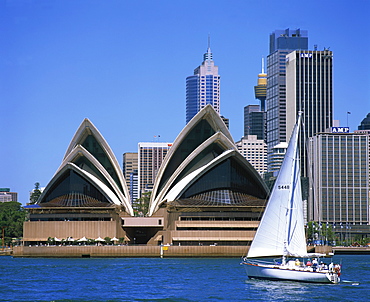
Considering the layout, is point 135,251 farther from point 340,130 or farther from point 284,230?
point 340,130

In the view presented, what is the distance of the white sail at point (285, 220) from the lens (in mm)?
51562

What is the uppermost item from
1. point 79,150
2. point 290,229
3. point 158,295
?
point 79,150

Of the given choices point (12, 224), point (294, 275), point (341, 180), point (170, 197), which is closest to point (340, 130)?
point (341, 180)

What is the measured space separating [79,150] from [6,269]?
34356 mm

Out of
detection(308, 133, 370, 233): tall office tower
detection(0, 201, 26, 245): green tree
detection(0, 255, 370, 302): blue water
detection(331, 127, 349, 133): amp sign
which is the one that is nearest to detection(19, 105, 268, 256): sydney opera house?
detection(0, 255, 370, 302): blue water

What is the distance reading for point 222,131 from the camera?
101 metres

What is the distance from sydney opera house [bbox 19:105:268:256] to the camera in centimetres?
9544

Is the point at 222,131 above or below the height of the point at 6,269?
above

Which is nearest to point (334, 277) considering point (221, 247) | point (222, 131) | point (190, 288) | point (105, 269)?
point (190, 288)

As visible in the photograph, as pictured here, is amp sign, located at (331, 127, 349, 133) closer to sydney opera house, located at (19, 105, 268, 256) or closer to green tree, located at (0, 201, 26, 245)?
green tree, located at (0, 201, 26, 245)

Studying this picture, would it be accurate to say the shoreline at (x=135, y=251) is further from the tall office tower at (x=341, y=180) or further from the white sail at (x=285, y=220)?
the tall office tower at (x=341, y=180)

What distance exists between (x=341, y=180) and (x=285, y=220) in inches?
5205

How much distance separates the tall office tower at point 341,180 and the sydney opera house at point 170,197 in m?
81.1

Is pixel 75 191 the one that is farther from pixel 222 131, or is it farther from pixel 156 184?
pixel 222 131
